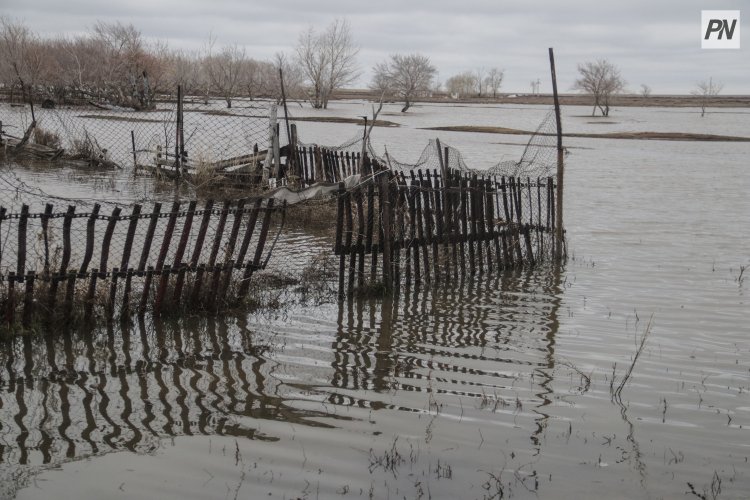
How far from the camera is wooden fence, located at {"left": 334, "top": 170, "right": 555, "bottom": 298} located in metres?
8.59

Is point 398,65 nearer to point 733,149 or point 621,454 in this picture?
point 733,149

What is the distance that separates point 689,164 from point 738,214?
13.8m

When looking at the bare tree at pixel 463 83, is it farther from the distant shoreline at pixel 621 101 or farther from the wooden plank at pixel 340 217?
the wooden plank at pixel 340 217

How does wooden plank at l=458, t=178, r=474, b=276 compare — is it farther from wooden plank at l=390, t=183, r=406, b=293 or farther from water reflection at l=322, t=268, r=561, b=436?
wooden plank at l=390, t=183, r=406, b=293

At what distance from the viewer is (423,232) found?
9156mm

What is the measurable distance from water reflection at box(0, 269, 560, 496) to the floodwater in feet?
0.07

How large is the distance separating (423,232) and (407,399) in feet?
12.4

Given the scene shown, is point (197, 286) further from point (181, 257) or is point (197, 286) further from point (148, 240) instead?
point (148, 240)

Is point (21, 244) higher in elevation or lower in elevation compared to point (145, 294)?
higher

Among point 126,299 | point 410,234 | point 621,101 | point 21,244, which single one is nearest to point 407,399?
point 126,299

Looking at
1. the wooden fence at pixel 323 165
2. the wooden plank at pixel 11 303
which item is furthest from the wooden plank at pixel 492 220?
the wooden plank at pixel 11 303

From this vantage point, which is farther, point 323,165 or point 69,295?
point 323,165

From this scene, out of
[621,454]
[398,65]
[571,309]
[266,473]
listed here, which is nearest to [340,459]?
[266,473]

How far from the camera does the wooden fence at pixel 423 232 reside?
338 inches
